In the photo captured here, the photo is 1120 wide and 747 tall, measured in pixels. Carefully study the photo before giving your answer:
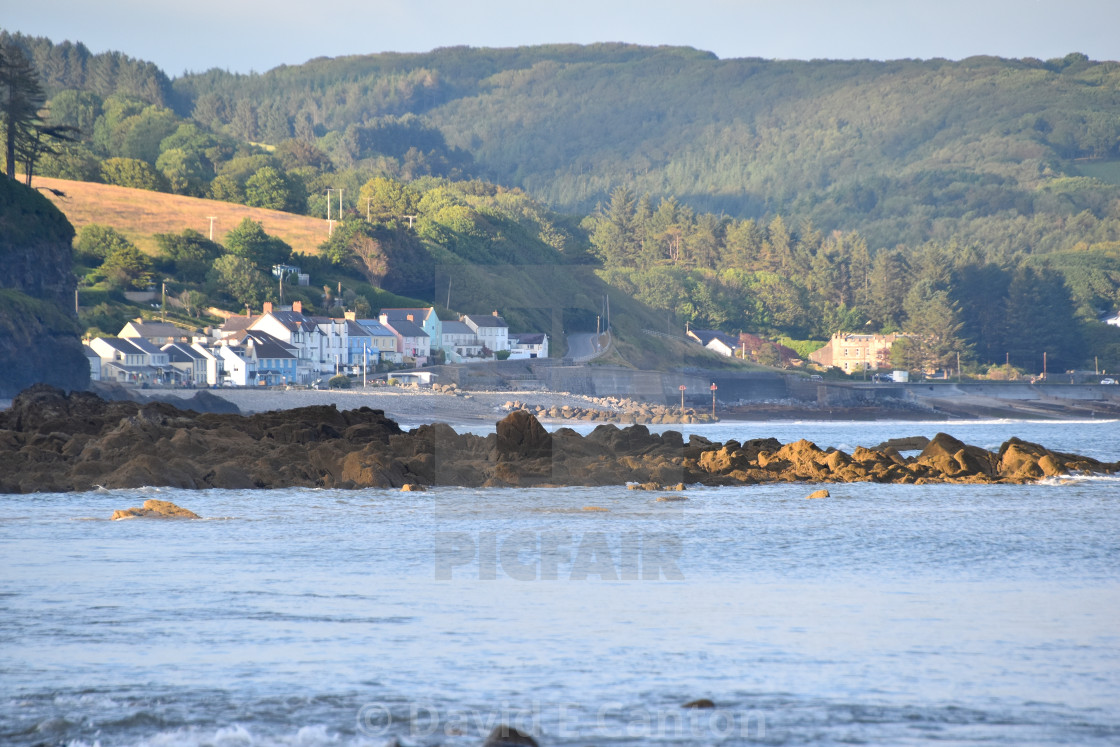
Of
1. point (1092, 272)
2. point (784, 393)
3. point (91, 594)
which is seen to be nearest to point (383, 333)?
point (784, 393)

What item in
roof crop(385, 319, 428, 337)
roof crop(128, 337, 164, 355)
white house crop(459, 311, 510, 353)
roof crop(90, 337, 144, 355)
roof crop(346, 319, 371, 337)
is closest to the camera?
white house crop(459, 311, 510, 353)

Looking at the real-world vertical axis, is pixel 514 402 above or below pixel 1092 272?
below

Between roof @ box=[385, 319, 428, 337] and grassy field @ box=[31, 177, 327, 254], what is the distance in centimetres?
2353

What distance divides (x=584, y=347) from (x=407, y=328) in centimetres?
2981

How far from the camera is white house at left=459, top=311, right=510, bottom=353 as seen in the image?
4500 centimetres

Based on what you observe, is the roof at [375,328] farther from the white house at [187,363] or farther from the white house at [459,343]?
the white house at [187,363]

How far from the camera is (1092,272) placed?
162375 millimetres

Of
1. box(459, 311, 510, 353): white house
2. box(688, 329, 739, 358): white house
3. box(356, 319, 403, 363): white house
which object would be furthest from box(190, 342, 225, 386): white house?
box(688, 329, 739, 358): white house

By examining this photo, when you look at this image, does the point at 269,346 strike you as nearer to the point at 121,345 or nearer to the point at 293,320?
the point at 293,320

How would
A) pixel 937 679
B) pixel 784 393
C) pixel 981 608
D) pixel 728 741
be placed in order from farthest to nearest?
1. pixel 784 393
2. pixel 981 608
3. pixel 937 679
4. pixel 728 741

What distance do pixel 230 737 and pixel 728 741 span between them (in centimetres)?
314

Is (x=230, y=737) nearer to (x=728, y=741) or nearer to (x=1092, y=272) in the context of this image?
(x=728, y=741)

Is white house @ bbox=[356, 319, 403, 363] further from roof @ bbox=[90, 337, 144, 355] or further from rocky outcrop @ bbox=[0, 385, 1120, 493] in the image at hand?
rocky outcrop @ bbox=[0, 385, 1120, 493]

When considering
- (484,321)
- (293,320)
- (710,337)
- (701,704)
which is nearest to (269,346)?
(293,320)
